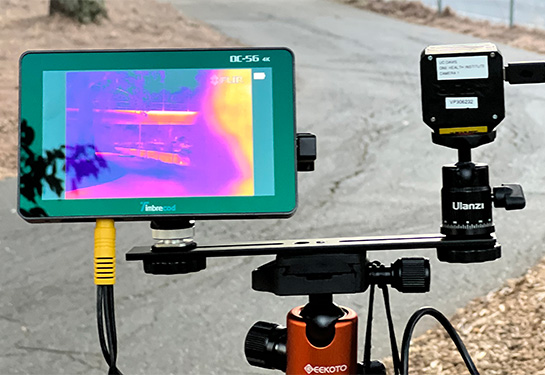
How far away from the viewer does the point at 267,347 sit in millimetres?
882

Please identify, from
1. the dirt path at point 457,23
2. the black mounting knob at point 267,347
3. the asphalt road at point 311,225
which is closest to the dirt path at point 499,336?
the asphalt road at point 311,225

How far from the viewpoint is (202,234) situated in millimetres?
2369

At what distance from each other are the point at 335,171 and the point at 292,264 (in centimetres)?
168

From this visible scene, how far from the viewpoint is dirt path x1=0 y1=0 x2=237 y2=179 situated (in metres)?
2.51

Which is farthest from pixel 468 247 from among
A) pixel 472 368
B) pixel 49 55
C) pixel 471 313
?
pixel 471 313

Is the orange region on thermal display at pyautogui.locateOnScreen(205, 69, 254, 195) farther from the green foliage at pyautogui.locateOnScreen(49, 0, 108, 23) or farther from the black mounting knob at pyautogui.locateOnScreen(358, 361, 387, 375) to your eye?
the green foliage at pyautogui.locateOnScreen(49, 0, 108, 23)

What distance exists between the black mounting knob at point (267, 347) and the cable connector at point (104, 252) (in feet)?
0.55

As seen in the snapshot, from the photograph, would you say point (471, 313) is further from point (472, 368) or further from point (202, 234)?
point (472, 368)

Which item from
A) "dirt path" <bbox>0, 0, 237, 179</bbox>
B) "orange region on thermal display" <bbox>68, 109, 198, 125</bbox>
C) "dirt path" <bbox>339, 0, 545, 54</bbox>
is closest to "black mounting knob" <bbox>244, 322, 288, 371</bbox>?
"orange region on thermal display" <bbox>68, 109, 198, 125</bbox>

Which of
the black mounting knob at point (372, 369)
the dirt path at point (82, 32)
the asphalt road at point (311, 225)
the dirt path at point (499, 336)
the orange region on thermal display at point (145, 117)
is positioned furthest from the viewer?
the dirt path at point (82, 32)

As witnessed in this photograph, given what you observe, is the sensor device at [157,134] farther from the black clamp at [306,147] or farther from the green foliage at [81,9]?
the green foliage at [81,9]

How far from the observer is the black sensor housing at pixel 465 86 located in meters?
0.79

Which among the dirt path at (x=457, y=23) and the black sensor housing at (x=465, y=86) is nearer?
the black sensor housing at (x=465, y=86)

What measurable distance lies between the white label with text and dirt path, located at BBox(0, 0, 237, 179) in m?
1.83
